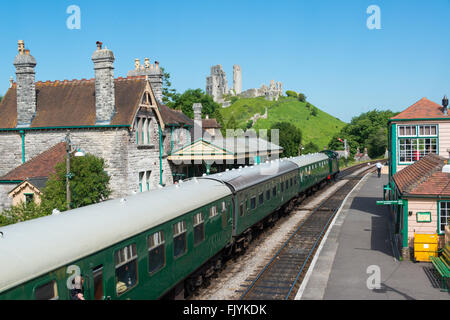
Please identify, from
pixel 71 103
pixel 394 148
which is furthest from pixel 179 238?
pixel 71 103

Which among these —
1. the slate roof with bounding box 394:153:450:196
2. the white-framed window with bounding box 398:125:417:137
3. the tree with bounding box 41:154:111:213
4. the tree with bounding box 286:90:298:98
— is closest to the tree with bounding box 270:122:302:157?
the white-framed window with bounding box 398:125:417:137

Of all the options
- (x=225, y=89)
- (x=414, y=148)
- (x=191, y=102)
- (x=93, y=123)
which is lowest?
(x=414, y=148)

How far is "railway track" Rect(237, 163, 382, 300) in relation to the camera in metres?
13.1

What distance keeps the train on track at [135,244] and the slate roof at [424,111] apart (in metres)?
10.0

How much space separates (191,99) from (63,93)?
164ft

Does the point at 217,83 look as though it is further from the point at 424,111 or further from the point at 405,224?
the point at 405,224

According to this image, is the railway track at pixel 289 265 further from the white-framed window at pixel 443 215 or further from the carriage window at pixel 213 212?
the white-framed window at pixel 443 215

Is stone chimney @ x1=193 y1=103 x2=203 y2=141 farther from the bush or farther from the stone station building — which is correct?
the bush

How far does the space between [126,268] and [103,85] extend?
64.8 ft

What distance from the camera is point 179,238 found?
10875 mm

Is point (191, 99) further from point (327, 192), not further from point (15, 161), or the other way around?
point (15, 161)

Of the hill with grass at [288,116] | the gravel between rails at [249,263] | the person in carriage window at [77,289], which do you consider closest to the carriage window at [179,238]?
the gravel between rails at [249,263]

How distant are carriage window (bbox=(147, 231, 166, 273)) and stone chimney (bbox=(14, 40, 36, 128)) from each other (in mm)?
21040

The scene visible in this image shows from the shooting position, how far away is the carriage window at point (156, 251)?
30.7ft
